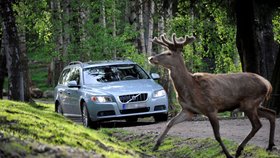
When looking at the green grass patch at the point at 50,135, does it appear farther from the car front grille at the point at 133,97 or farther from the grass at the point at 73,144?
the car front grille at the point at 133,97

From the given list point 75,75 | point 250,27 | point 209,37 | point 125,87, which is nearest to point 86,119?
point 125,87

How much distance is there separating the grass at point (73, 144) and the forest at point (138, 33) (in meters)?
7.29

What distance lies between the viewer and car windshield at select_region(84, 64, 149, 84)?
20.9 m

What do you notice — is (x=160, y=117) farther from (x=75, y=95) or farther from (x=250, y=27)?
(x=250, y=27)

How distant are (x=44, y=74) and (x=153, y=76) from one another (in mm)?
50797

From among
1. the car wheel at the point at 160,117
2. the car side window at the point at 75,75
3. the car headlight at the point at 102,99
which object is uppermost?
the car side window at the point at 75,75

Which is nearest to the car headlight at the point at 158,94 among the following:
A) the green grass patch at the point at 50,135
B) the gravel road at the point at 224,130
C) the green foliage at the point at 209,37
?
the gravel road at the point at 224,130

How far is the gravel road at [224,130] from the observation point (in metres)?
14.5

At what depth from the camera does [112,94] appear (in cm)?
1952

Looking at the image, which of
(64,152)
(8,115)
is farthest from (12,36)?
(64,152)

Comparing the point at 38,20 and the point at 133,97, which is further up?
the point at 38,20

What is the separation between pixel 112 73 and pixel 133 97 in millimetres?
A: 1711

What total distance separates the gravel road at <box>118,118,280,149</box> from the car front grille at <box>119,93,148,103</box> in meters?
0.73

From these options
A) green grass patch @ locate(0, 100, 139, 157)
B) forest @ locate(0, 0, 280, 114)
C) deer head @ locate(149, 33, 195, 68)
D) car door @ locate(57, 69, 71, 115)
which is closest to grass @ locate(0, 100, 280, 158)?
green grass patch @ locate(0, 100, 139, 157)
